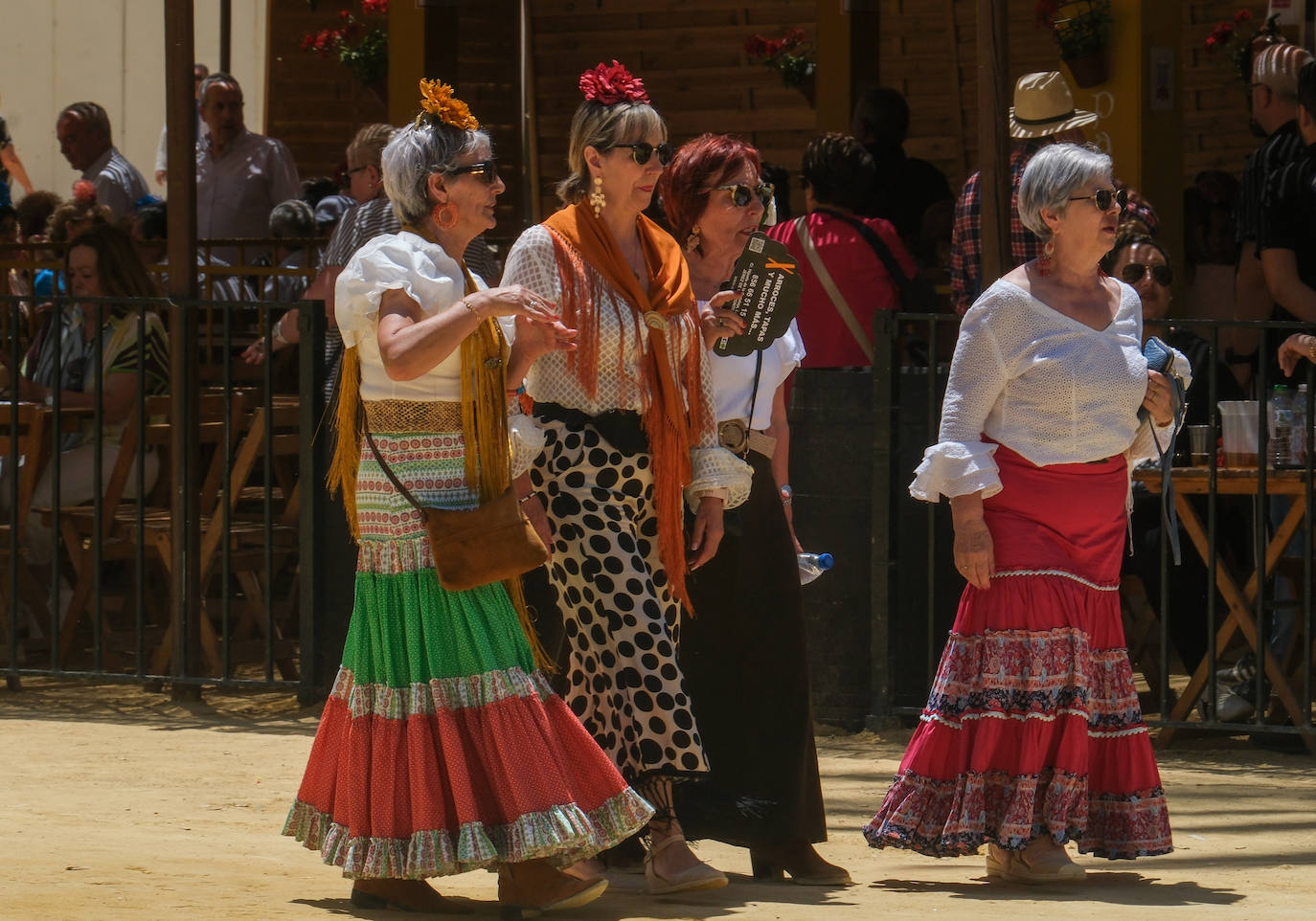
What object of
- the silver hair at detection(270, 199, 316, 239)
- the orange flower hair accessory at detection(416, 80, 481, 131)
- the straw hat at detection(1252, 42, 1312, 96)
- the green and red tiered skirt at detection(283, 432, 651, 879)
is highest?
the straw hat at detection(1252, 42, 1312, 96)

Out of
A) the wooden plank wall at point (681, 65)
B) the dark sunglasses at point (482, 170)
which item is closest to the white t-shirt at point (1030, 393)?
the dark sunglasses at point (482, 170)

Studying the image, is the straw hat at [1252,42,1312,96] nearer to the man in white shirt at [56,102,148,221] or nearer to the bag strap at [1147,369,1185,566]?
the bag strap at [1147,369,1185,566]

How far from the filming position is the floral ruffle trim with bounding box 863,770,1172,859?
487cm

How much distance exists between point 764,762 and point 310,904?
1186 mm

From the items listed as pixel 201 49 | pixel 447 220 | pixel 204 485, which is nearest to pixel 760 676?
pixel 447 220

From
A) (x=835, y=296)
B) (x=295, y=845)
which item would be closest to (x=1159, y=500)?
(x=835, y=296)

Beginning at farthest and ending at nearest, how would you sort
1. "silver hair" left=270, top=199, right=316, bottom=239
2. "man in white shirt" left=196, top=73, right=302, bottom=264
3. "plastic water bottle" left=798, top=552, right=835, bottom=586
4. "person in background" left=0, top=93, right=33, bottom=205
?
"person in background" left=0, top=93, right=33, bottom=205 → "man in white shirt" left=196, top=73, right=302, bottom=264 → "silver hair" left=270, top=199, right=316, bottom=239 → "plastic water bottle" left=798, top=552, right=835, bottom=586

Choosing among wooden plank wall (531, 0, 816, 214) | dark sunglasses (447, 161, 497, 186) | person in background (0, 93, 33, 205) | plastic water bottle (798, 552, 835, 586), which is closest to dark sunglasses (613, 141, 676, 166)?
dark sunglasses (447, 161, 497, 186)

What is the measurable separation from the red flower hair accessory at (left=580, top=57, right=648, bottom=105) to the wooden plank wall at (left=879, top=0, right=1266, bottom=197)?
8.94 m

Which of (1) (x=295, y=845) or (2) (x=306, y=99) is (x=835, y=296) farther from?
(2) (x=306, y=99)

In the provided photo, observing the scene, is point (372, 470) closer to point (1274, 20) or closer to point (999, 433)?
point (999, 433)

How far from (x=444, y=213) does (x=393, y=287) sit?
0.26m

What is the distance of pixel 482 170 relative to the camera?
179 inches

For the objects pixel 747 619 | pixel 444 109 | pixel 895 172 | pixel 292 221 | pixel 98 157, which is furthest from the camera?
pixel 98 157
